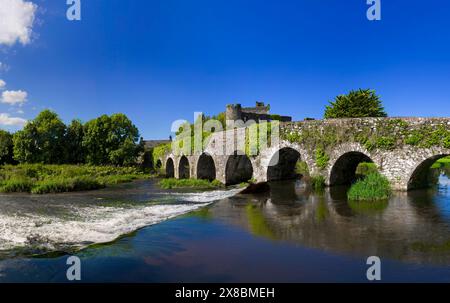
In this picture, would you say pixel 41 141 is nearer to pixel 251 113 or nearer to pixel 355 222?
pixel 251 113

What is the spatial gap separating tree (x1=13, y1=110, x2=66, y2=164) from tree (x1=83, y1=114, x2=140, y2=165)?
413cm

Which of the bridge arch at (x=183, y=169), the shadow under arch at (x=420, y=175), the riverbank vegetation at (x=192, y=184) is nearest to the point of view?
the shadow under arch at (x=420, y=175)

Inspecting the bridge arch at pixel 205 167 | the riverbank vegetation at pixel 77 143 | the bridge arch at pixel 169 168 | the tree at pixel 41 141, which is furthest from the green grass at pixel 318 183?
the tree at pixel 41 141

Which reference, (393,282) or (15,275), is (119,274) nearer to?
(15,275)

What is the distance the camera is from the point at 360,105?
37.3m

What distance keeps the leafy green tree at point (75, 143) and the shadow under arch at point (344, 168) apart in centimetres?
4389

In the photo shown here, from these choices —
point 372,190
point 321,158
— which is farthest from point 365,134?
point 372,190

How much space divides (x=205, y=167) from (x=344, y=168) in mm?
16764

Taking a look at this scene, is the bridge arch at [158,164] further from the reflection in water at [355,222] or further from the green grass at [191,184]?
the reflection in water at [355,222]

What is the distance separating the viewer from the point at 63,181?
2722 cm

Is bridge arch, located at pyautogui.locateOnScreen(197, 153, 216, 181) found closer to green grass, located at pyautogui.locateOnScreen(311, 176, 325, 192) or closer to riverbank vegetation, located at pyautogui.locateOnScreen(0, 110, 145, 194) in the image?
green grass, located at pyautogui.locateOnScreen(311, 176, 325, 192)

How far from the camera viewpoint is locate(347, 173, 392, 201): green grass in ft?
52.8

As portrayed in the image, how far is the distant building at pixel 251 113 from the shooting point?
50.4m

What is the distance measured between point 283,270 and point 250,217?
6259 millimetres
